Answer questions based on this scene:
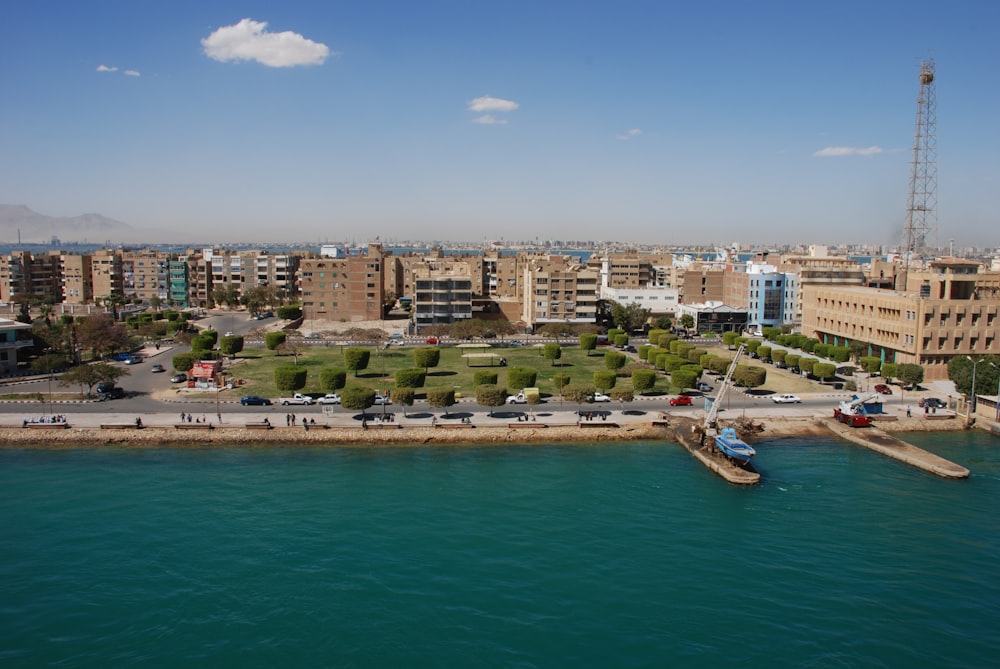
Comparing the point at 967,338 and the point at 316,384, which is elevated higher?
the point at 967,338

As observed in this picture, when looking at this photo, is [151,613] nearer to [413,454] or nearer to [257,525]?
[257,525]

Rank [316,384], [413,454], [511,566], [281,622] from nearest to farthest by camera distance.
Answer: [281,622] < [511,566] < [413,454] < [316,384]

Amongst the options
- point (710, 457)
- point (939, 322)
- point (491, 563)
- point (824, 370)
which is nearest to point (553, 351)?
point (824, 370)

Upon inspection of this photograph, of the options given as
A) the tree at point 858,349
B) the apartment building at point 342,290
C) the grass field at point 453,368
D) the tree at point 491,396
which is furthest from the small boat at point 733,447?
the apartment building at point 342,290

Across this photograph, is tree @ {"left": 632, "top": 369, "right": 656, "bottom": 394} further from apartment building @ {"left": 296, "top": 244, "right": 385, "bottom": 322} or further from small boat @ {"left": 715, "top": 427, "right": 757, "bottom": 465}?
apartment building @ {"left": 296, "top": 244, "right": 385, "bottom": 322}

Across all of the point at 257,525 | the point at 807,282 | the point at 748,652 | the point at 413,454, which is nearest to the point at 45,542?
the point at 257,525

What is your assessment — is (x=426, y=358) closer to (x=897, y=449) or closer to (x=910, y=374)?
(x=897, y=449)
